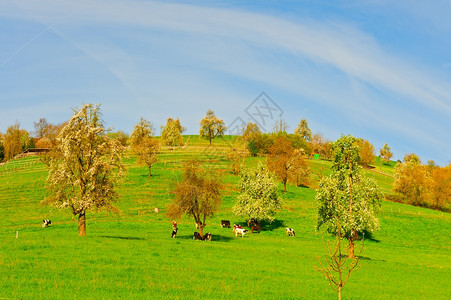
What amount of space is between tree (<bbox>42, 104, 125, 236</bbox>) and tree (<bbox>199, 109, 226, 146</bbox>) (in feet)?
377

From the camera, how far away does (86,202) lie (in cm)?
4022

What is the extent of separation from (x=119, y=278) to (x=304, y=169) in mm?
86794

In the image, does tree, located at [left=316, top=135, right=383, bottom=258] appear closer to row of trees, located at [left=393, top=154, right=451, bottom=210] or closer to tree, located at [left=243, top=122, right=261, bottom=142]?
row of trees, located at [left=393, top=154, right=451, bottom=210]

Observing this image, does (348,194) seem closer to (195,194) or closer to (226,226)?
(195,194)

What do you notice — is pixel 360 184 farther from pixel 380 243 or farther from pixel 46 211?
pixel 46 211

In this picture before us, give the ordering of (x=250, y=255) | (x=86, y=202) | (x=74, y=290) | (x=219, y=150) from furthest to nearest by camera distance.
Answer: (x=219, y=150) < (x=86, y=202) < (x=250, y=255) < (x=74, y=290)

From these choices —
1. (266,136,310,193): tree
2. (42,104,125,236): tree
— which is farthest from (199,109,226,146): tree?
(42,104,125,236): tree

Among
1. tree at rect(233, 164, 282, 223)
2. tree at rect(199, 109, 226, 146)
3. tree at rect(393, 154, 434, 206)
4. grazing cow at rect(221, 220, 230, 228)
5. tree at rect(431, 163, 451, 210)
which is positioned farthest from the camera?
tree at rect(199, 109, 226, 146)

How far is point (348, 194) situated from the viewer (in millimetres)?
42750

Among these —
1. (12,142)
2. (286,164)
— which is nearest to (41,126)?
(12,142)

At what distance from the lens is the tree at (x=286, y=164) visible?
9556 cm

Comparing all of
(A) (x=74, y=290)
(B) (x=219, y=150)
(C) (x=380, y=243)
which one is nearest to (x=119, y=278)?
(A) (x=74, y=290)

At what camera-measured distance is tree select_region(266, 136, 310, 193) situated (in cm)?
9556

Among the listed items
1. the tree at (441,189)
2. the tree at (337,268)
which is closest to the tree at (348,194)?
the tree at (337,268)
